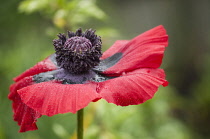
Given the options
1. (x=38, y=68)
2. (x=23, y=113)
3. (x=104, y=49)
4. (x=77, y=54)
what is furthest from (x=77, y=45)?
(x=104, y=49)

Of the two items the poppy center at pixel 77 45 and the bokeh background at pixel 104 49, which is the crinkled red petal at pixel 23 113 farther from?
the bokeh background at pixel 104 49

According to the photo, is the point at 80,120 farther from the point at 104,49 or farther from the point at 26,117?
the point at 104,49

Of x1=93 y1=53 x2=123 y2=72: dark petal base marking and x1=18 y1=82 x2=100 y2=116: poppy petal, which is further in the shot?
x1=93 y1=53 x2=123 y2=72: dark petal base marking

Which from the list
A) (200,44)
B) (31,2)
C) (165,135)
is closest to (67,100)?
(31,2)

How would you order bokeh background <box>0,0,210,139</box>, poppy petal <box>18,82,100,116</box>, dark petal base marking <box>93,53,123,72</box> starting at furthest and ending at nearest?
bokeh background <box>0,0,210,139</box> < dark petal base marking <box>93,53,123,72</box> < poppy petal <box>18,82,100,116</box>

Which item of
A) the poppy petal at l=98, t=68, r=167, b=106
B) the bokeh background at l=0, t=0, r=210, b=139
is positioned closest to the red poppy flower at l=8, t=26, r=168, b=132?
the poppy petal at l=98, t=68, r=167, b=106

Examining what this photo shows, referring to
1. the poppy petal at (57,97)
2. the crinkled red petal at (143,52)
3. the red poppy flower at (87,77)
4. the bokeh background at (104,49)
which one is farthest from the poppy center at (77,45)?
the bokeh background at (104,49)

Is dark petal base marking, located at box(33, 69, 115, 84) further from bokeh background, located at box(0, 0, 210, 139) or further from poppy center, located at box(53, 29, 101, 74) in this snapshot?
bokeh background, located at box(0, 0, 210, 139)
